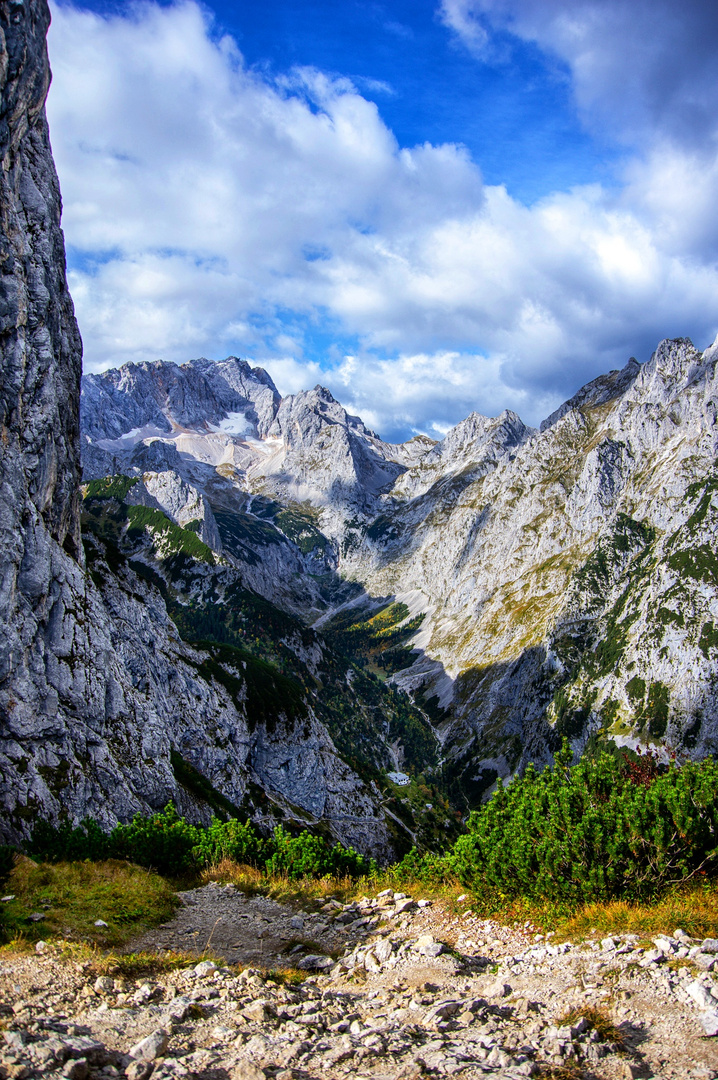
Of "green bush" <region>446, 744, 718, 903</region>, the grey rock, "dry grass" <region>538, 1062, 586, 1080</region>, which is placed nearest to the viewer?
"dry grass" <region>538, 1062, 586, 1080</region>

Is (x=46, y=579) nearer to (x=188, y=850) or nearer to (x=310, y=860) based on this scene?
(x=188, y=850)

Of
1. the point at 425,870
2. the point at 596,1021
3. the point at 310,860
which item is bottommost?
the point at 310,860

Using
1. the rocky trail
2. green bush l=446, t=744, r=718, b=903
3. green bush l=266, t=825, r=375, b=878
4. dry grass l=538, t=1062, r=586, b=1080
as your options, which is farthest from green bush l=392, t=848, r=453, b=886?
dry grass l=538, t=1062, r=586, b=1080

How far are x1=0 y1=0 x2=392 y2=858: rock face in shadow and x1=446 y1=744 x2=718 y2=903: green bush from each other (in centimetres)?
2705

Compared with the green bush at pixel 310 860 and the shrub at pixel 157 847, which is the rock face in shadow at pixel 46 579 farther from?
the green bush at pixel 310 860

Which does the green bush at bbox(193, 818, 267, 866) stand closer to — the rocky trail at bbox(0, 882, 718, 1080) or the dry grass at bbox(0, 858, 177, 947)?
the dry grass at bbox(0, 858, 177, 947)

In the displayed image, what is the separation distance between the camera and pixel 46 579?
142ft

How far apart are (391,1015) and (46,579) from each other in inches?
1682

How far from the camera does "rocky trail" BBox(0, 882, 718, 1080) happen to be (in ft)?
25.0

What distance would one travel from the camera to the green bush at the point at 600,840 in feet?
43.2

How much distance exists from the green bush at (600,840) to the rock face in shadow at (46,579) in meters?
27.1

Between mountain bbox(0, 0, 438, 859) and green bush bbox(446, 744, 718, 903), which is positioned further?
mountain bbox(0, 0, 438, 859)

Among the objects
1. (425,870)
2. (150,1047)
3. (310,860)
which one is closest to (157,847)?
(310,860)

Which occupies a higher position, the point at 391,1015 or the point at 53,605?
the point at 53,605
